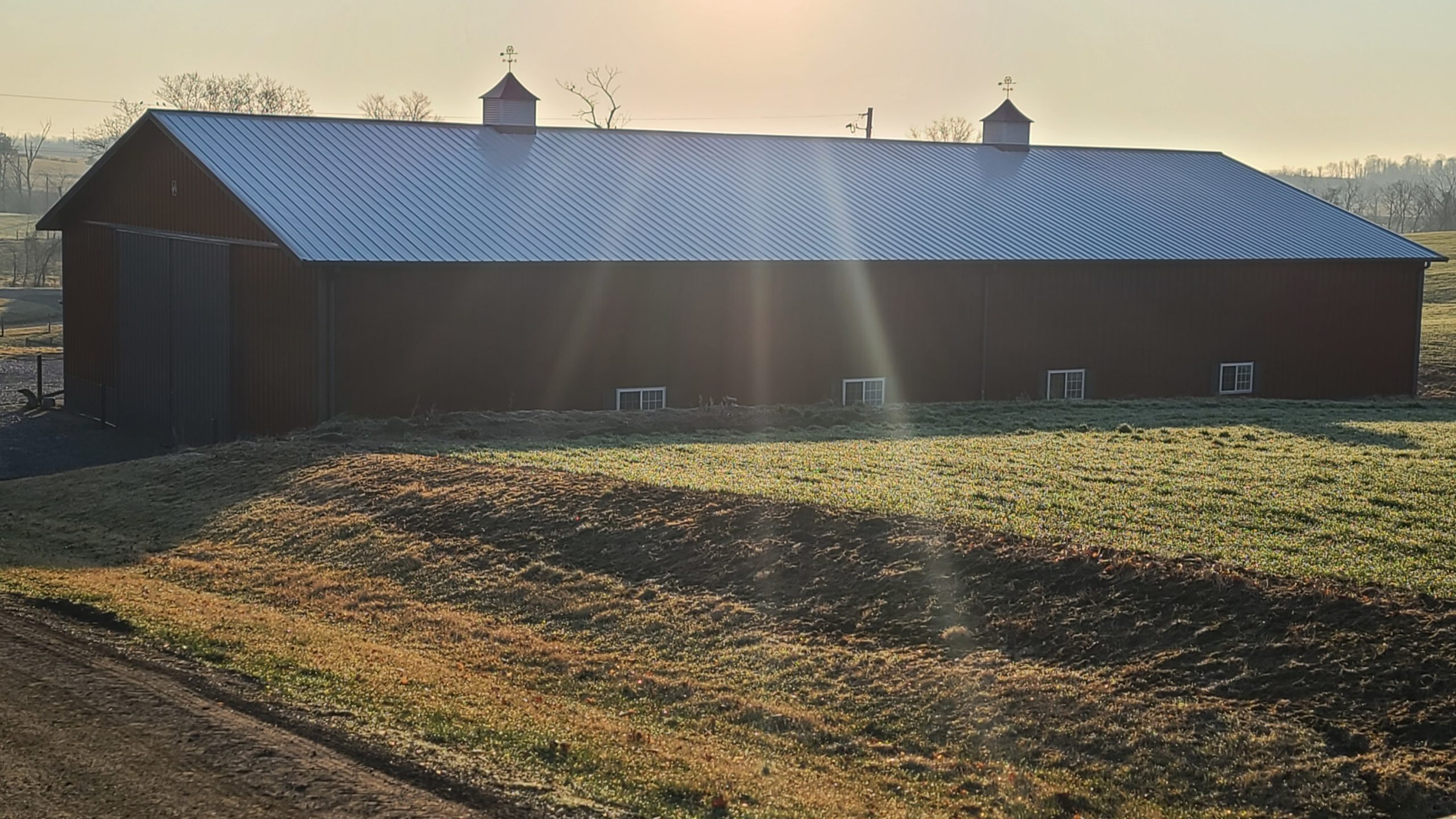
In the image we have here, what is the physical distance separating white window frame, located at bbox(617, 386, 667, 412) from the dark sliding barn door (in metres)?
6.54

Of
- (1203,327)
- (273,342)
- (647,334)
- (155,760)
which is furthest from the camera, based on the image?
(1203,327)

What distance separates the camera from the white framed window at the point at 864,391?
2806 centimetres

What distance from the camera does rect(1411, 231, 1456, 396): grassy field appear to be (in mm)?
36812

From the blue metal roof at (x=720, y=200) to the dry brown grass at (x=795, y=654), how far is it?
10.1 metres

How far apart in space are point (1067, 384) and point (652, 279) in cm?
930

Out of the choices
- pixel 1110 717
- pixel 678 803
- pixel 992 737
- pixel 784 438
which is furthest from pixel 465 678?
pixel 784 438

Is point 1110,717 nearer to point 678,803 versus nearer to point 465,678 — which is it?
point 678,803

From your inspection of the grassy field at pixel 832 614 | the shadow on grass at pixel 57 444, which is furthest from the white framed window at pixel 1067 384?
the shadow on grass at pixel 57 444

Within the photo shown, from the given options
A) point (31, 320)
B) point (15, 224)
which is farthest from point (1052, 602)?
point (15, 224)

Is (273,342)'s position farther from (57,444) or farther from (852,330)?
(852,330)

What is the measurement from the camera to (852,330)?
92.0 feet

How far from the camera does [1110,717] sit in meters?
9.35

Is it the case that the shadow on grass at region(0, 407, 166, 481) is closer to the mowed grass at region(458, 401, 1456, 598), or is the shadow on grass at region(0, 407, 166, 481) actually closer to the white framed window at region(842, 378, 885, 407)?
the mowed grass at region(458, 401, 1456, 598)

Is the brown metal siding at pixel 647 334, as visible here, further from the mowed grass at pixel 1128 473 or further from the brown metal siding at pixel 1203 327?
the mowed grass at pixel 1128 473
